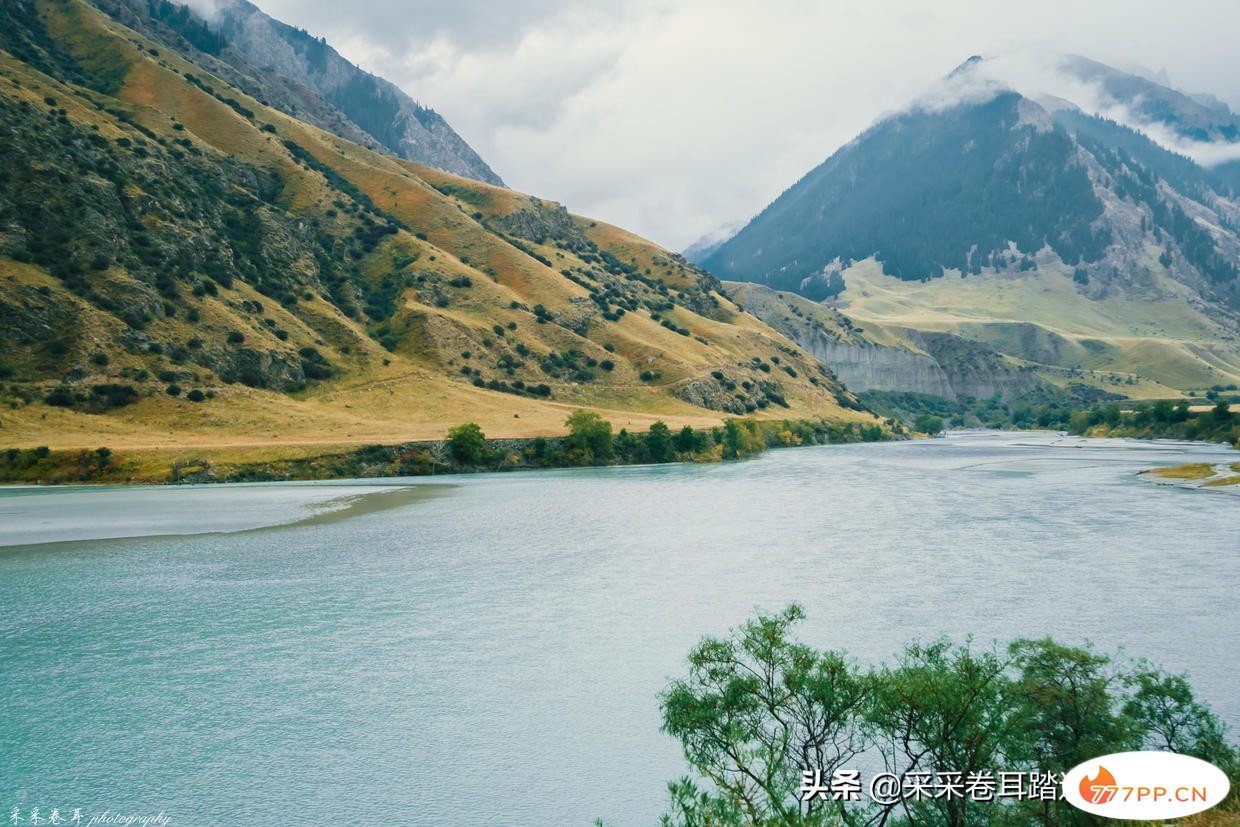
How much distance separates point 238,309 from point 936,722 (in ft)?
463

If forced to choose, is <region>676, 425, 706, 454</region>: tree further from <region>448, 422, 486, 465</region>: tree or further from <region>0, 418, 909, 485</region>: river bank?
<region>448, 422, 486, 465</region>: tree

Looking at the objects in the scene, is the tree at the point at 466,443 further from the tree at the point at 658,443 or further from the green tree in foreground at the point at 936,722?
the green tree in foreground at the point at 936,722

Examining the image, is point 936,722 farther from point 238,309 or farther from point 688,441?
point 238,309

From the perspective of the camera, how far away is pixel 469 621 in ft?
125

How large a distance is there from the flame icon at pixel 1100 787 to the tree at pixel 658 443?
11302 centimetres

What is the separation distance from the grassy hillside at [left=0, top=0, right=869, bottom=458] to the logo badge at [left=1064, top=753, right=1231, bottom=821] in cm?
9988

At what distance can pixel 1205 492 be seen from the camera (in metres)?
80.0

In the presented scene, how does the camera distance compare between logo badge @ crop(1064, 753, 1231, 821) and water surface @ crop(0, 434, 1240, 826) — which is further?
water surface @ crop(0, 434, 1240, 826)

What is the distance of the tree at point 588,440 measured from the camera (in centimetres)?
11869

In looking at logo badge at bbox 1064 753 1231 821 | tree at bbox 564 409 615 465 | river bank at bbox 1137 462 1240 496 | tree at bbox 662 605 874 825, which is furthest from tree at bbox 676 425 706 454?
logo badge at bbox 1064 753 1231 821

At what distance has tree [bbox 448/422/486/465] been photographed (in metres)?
110

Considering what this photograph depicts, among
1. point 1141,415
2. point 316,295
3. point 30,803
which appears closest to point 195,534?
point 30,803

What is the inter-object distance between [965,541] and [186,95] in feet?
693

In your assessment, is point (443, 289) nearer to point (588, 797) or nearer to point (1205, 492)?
point (1205, 492)
